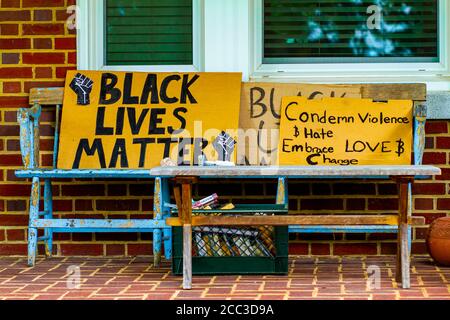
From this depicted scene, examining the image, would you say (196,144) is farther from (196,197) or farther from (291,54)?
(291,54)

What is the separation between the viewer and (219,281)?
6.04 m

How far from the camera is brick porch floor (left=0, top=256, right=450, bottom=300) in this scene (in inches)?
218

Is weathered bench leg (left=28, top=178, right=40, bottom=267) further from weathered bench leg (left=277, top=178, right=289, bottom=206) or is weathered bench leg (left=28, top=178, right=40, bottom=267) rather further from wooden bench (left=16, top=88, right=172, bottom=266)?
weathered bench leg (left=277, top=178, right=289, bottom=206)

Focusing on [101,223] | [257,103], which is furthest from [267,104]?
[101,223]

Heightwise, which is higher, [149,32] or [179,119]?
[149,32]

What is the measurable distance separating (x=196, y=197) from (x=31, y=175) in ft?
3.92

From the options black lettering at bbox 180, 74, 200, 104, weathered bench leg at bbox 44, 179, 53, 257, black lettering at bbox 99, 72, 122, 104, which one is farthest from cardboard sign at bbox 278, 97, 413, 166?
weathered bench leg at bbox 44, 179, 53, 257

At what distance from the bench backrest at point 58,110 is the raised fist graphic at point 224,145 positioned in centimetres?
100

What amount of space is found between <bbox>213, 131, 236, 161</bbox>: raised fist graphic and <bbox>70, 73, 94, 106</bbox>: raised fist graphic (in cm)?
97

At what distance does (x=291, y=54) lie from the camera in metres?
7.43

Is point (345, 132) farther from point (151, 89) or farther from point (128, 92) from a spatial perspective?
point (128, 92)

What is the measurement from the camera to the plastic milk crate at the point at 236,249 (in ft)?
20.4

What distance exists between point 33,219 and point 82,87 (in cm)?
103

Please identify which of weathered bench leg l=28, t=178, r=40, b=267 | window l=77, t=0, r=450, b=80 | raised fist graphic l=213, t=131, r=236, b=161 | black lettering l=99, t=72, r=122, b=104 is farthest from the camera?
window l=77, t=0, r=450, b=80
